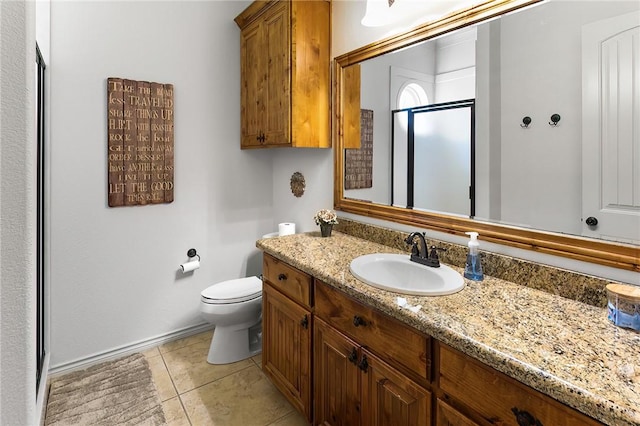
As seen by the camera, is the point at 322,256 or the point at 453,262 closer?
the point at 453,262

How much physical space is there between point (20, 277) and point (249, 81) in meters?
2.19

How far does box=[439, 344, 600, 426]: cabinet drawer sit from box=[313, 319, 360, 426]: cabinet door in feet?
1.38

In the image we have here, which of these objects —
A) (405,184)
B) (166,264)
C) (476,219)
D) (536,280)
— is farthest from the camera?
(166,264)

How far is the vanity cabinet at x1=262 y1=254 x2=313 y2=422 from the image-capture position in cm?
159

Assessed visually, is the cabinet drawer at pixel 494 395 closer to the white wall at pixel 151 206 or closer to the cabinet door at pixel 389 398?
the cabinet door at pixel 389 398

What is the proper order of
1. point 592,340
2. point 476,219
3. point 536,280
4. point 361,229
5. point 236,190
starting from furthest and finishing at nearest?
1. point 236,190
2. point 361,229
3. point 476,219
4. point 536,280
5. point 592,340

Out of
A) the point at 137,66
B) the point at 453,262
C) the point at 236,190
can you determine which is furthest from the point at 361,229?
the point at 137,66

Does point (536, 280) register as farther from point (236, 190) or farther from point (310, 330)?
point (236, 190)

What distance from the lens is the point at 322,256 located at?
1674 millimetres

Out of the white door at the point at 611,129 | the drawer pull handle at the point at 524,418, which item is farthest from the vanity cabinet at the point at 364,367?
the white door at the point at 611,129

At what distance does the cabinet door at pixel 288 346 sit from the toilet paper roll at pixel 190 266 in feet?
2.84

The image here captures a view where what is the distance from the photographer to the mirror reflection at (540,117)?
109 centimetres

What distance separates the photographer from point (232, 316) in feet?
7.27

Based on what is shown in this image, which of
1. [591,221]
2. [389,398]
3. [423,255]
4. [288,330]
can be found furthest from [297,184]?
[591,221]
